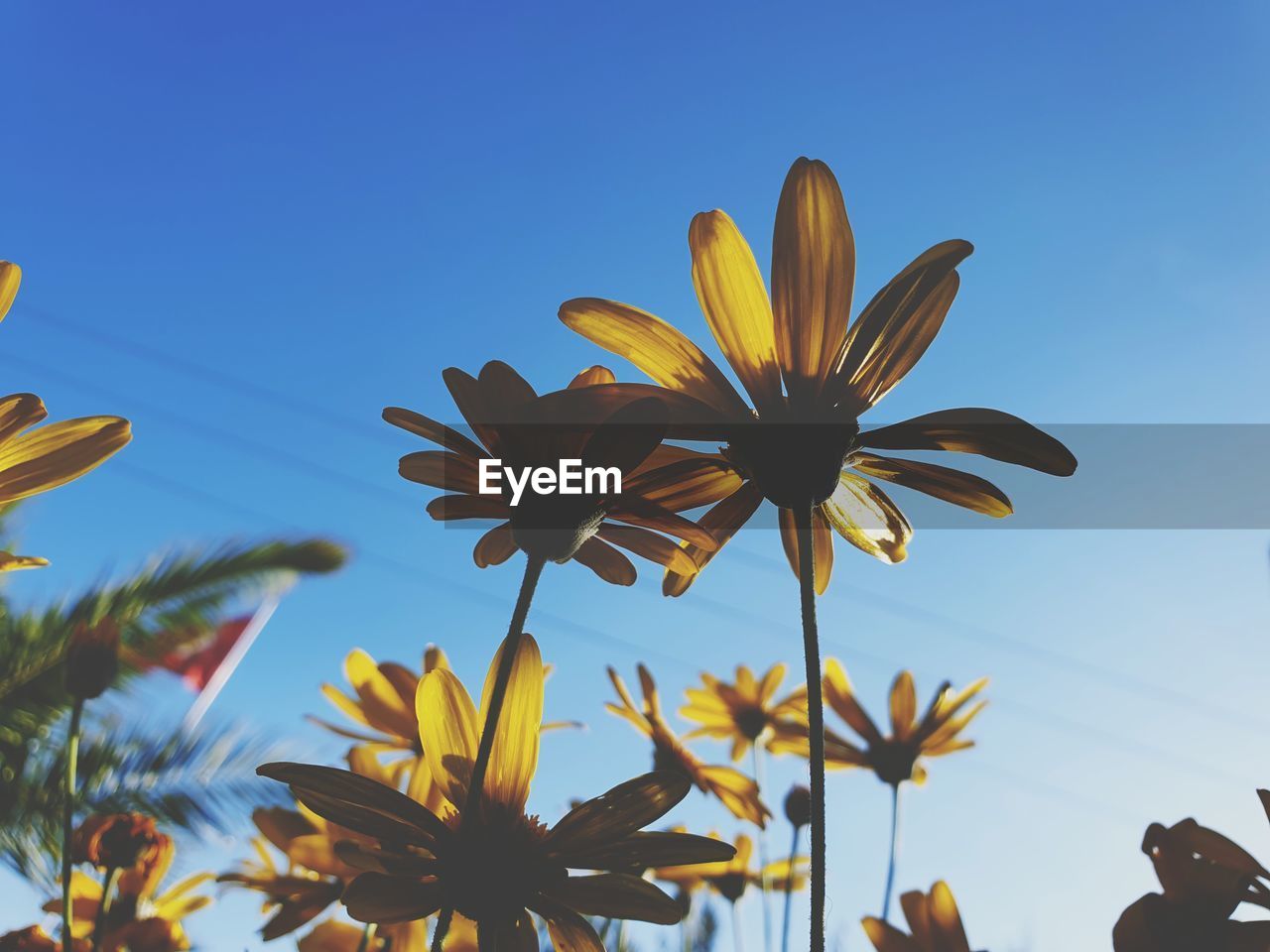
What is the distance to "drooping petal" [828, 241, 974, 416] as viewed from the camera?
1.13 feet

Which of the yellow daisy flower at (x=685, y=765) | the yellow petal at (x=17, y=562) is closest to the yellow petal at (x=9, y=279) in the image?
the yellow petal at (x=17, y=562)

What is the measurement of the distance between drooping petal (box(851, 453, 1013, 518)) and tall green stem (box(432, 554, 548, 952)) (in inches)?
5.9

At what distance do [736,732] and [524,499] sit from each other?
32.1 inches

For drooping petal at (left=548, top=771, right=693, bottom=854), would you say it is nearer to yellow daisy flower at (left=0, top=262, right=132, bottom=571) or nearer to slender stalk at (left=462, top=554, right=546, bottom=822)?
slender stalk at (left=462, top=554, right=546, bottom=822)

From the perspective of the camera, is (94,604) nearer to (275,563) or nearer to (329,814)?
(275,563)

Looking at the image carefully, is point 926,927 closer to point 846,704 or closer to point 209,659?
point 846,704

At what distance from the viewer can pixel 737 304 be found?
0.38 meters

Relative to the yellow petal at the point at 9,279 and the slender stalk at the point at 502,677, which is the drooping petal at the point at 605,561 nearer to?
the slender stalk at the point at 502,677

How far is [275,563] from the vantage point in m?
4.66

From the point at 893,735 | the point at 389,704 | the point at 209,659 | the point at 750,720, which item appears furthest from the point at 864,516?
the point at 209,659

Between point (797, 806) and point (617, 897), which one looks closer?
point (617, 897)

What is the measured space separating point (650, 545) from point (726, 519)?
42 mm

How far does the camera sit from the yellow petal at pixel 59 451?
35 centimetres

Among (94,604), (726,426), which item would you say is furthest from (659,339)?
(94,604)
